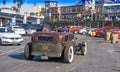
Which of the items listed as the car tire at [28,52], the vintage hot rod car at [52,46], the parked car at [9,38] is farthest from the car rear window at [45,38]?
the parked car at [9,38]

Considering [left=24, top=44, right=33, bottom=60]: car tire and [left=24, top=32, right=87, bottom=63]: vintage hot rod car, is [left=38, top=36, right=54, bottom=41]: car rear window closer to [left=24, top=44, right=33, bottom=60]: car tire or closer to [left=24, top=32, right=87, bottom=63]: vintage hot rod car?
[left=24, top=32, right=87, bottom=63]: vintage hot rod car

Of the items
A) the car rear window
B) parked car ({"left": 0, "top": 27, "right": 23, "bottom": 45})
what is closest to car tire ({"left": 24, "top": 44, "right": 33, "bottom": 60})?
the car rear window

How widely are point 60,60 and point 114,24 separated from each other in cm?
6518

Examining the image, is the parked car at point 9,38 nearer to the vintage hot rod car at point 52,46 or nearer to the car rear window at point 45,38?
the vintage hot rod car at point 52,46

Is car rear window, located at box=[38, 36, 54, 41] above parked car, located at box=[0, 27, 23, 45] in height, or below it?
above

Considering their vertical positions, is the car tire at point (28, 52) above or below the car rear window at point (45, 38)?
below

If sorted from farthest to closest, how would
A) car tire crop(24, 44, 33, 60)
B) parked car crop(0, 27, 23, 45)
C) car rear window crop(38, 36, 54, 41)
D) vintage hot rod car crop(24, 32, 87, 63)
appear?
1. parked car crop(0, 27, 23, 45)
2. car tire crop(24, 44, 33, 60)
3. car rear window crop(38, 36, 54, 41)
4. vintage hot rod car crop(24, 32, 87, 63)

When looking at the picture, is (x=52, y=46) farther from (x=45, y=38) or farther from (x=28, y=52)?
(x=28, y=52)

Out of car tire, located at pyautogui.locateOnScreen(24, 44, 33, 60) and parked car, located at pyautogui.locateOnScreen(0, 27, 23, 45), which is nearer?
car tire, located at pyautogui.locateOnScreen(24, 44, 33, 60)

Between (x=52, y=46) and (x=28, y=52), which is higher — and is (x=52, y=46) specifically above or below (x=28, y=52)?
above

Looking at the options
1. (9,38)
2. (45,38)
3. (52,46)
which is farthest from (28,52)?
(9,38)

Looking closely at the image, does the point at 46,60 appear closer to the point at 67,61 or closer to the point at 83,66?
the point at 67,61

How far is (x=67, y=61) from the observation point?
15891 mm

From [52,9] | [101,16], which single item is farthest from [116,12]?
[52,9]
